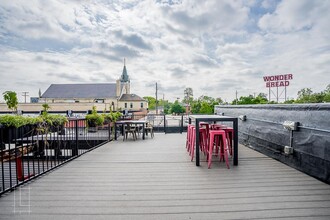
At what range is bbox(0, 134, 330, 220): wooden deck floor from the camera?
1.73m

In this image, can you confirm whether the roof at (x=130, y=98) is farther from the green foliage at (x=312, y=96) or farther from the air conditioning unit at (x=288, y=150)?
the air conditioning unit at (x=288, y=150)

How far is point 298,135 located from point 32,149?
15.5ft

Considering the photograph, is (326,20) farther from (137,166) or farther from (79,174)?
(79,174)

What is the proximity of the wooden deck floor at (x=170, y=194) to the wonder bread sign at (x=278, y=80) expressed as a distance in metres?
21.6

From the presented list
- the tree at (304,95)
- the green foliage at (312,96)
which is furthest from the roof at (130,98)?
the green foliage at (312,96)

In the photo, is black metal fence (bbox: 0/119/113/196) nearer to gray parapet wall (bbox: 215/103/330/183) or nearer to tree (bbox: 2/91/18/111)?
tree (bbox: 2/91/18/111)

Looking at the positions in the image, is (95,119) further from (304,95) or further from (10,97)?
(304,95)

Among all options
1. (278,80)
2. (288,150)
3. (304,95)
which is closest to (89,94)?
(278,80)

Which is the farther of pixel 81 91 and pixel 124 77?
pixel 124 77

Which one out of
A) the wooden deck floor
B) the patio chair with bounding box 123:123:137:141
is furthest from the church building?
the wooden deck floor

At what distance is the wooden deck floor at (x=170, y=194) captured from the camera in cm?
173

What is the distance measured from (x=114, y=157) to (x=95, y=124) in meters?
4.38

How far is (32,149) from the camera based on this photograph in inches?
146

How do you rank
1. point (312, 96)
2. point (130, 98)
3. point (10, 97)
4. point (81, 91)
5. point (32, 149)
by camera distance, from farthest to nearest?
point (130, 98) < point (81, 91) < point (312, 96) < point (10, 97) < point (32, 149)
